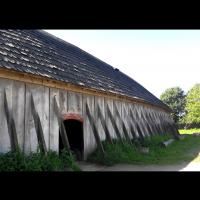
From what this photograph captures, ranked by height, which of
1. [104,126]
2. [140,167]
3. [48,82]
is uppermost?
[48,82]

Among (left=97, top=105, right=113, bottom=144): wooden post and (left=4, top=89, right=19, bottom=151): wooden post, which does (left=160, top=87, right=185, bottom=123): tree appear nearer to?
(left=97, top=105, right=113, bottom=144): wooden post

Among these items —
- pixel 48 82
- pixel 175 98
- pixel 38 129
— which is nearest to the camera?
pixel 38 129

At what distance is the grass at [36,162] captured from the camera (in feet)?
23.6

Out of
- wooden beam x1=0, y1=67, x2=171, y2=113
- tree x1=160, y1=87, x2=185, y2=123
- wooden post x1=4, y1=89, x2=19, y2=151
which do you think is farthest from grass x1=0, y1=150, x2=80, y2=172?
tree x1=160, y1=87, x2=185, y2=123

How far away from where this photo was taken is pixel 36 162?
784 cm

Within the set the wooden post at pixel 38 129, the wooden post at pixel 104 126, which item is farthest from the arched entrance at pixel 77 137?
the wooden post at pixel 38 129

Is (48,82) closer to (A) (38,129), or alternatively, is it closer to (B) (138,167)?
(A) (38,129)

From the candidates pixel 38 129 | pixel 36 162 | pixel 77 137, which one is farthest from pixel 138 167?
pixel 36 162
